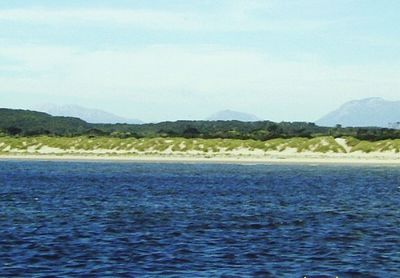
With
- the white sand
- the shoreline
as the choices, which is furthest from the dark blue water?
the white sand

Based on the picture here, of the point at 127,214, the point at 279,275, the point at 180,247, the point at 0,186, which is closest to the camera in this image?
the point at 279,275

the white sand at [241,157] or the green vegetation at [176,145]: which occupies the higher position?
the green vegetation at [176,145]

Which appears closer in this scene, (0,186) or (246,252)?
(246,252)

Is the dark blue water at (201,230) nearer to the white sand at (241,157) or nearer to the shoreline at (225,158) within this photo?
the shoreline at (225,158)

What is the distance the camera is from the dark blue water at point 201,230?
1107 inches

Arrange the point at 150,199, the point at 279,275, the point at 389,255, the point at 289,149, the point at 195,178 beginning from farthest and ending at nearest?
the point at 289,149 → the point at 195,178 → the point at 150,199 → the point at 389,255 → the point at 279,275

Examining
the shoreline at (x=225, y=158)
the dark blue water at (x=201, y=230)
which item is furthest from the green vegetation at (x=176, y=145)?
the dark blue water at (x=201, y=230)

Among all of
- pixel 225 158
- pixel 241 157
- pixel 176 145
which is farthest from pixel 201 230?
pixel 176 145

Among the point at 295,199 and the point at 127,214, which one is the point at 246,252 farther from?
the point at 295,199

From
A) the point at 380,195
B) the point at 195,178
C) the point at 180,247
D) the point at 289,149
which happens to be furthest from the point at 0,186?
the point at 289,149

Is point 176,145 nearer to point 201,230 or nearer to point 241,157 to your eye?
point 241,157

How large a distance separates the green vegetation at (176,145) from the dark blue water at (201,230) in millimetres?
54839

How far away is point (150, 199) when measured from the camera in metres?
59.2

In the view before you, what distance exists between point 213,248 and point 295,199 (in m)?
27.8
